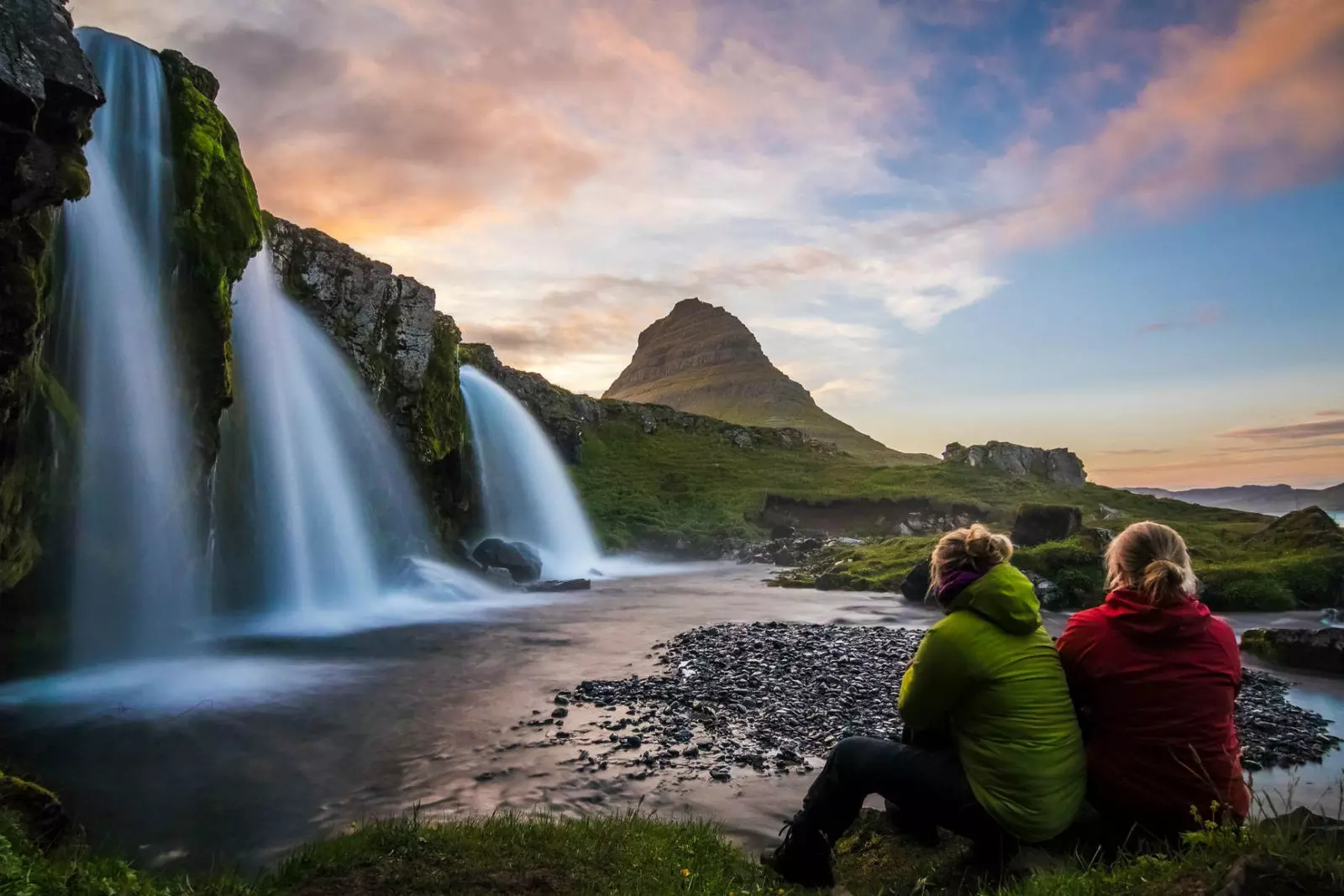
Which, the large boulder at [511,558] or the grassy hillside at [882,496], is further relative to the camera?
the large boulder at [511,558]

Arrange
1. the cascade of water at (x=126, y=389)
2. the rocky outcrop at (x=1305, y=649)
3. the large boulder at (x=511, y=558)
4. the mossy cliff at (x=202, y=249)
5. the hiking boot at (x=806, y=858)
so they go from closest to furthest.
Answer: the hiking boot at (x=806, y=858) < the rocky outcrop at (x=1305, y=649) < the cascade of water at (x=126, y=389) < the mossy cliff at (x=202, y=249) < the large boulder at (x=511, y=558)

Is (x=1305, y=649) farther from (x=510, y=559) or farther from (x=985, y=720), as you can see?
(x=510, y=559)

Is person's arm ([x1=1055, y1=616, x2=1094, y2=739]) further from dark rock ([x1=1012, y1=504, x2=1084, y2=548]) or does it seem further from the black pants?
dark rock ([x1=1012, y1=504, x2=1084, y2=548])

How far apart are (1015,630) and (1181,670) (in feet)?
4.13

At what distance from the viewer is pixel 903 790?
6.28 metres

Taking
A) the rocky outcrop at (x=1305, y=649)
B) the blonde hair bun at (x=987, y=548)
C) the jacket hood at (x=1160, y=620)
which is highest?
the blonde hair bun at (x=987, y=548)

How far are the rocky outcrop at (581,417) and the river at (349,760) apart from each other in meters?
59.4

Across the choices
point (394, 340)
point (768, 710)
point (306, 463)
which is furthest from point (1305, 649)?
point (394, 340)

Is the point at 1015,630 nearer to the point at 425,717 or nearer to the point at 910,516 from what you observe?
the point at 425,717

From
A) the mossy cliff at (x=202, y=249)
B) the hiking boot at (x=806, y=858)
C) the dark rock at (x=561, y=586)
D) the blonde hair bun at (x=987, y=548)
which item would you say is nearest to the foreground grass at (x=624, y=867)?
the hiking boot at (x=806, y=858)

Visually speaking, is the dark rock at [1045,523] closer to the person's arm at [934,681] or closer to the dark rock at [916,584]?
the dark rock at [916,584]

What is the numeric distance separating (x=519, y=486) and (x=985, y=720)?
55117 mm

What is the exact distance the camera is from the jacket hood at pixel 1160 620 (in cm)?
567

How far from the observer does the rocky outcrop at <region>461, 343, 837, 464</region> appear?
87.0 m
